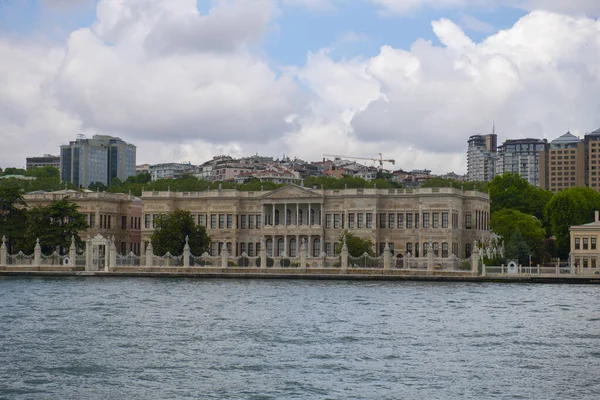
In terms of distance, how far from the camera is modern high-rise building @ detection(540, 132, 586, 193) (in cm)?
18875

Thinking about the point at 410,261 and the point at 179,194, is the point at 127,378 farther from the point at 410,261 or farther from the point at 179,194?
the point at 179,194

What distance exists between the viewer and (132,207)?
3738 inches

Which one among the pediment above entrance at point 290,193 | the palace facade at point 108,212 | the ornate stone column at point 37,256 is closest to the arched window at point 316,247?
the pediment above entrance at point 290,193

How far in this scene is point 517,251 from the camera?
7525 centimetres

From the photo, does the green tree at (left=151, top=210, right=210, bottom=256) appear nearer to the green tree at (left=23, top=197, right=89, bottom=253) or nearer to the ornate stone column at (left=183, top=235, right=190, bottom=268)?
the ornate stone column at (left=183, top=235, right=190, bottom=268)

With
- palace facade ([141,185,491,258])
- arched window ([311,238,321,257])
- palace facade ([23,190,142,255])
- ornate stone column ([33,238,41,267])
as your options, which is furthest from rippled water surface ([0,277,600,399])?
palace facade ([23,190,142,255])

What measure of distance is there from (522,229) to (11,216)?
38931 millimetres

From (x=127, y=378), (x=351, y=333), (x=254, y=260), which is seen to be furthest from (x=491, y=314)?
(x=254, y=260)

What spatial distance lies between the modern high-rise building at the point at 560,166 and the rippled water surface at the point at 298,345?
13759cm

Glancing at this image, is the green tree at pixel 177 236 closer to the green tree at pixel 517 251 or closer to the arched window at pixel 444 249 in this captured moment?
the arched window at pixel 444 249

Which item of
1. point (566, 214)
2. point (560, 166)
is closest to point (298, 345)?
point (566, 214)

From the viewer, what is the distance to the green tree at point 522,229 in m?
84.6

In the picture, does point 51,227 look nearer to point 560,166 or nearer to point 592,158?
point 592,158

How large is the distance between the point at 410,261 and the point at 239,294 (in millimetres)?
18600
